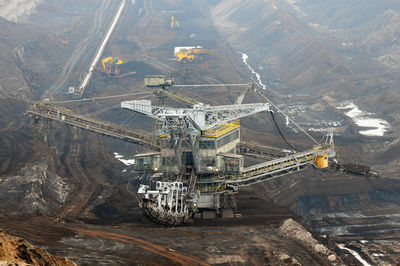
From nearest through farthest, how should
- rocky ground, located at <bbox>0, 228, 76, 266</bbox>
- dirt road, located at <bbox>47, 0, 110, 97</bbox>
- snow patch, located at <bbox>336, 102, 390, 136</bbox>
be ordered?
1. rocky ground, located at <bbox>0, 228, 76, 266</bbox>
2. snow patch, located at <bbox>336, 102, 390, 136</bbox>
3. dirt road, located at <bbox>47, 0, 110, 97</bbox>

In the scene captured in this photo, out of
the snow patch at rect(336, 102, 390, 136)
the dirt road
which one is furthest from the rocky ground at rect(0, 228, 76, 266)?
the dirt road

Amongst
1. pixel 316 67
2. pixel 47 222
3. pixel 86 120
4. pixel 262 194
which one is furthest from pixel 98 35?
pixel 47 222

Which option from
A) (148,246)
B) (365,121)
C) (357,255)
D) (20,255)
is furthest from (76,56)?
(20,255)

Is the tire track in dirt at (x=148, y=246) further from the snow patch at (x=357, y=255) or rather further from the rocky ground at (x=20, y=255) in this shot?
the snow patch at (x=357, y=255)

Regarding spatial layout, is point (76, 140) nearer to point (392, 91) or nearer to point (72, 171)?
point (72, 171)

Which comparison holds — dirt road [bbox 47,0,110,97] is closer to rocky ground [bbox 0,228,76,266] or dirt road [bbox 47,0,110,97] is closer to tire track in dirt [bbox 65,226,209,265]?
tire track in dirt [bbox 65,226,209,265]

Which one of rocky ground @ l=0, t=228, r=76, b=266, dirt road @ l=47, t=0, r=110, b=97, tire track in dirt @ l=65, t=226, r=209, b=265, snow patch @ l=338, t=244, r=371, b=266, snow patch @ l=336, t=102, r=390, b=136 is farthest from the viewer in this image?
dirt road @ l=47, t=0, r=110, b=97

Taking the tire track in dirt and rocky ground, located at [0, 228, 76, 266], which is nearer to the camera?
rocky ground, located at [0, 228, 76, 266]
